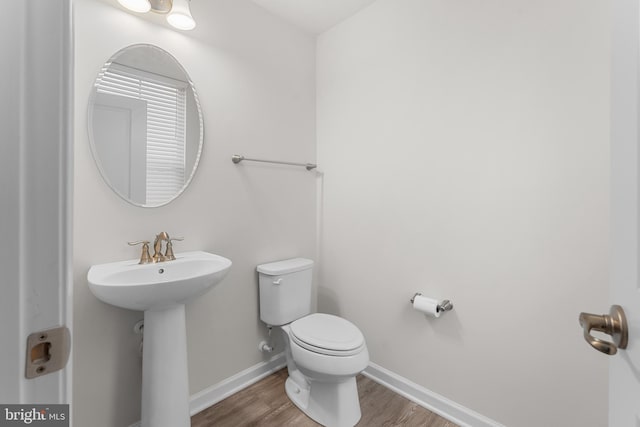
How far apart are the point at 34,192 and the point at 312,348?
1378 millimetres

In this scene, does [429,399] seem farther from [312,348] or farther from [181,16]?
[181,16]

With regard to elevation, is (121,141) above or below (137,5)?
below

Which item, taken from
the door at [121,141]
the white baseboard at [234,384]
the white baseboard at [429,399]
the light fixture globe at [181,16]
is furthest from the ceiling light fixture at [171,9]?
the white baseboard at [429,399]

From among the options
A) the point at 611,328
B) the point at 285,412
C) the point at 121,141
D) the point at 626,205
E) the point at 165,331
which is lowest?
the point at 285,412

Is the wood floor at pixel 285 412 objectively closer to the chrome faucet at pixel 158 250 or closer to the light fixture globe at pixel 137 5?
the chrome faucet at pixel 158 250

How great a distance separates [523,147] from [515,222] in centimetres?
35

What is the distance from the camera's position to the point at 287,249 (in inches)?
82.1

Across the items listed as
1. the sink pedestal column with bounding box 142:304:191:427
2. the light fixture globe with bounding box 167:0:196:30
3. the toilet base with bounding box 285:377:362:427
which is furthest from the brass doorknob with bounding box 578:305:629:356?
the light fixture globe with bounding box 167:0:196:30

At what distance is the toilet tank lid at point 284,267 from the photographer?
1812 mm

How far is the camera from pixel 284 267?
6.12 feet

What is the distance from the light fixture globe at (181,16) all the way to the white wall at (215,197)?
79 mm

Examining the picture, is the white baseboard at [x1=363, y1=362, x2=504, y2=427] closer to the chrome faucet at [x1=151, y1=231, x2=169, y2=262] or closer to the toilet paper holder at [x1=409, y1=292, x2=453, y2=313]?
the toilet paper holder at [x1=409, y1=292, x2=453, y2=313]

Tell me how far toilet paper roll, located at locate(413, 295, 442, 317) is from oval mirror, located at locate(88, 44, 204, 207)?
1452mm

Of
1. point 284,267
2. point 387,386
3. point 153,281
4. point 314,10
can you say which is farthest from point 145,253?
point 314,10
